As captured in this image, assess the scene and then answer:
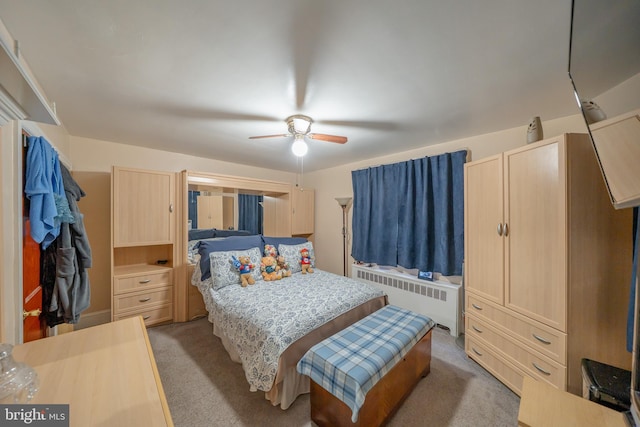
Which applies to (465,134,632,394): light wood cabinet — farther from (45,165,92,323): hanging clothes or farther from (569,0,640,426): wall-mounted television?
(45,165,92,323): hanging clothes

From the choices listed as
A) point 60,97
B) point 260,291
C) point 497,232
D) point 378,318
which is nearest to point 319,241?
point 260,291

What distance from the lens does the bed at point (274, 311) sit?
62.8 inches

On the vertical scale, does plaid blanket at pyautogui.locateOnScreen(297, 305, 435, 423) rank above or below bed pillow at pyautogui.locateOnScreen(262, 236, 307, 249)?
below

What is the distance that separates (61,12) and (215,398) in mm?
2388

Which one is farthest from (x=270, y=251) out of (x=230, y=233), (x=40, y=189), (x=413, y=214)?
(x=40, y=189)

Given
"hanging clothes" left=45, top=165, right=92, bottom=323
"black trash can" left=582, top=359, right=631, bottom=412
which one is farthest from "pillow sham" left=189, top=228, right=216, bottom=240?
"black trash can" left=582, top=359, right=631, bottom=412

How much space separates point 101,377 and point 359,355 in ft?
4.19

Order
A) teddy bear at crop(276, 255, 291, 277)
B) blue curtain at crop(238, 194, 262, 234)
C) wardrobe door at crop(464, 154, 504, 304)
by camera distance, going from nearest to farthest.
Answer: wardrobe door at crop(464, 154, 504, 304) → teddy bear at crop(276, 255, 291, 277) → blue curtain at crop(238, 194, 262, 234)

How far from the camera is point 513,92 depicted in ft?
5.21

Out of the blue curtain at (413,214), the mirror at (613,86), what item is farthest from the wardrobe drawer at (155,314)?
the mirror at (613,86)

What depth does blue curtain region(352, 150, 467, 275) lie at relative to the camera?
2.63 metres

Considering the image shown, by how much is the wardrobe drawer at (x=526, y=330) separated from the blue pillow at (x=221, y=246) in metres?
2.61

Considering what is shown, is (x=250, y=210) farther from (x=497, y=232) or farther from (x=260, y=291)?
(x=497, y=232)

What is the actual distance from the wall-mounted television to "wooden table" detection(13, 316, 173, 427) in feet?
5.36
